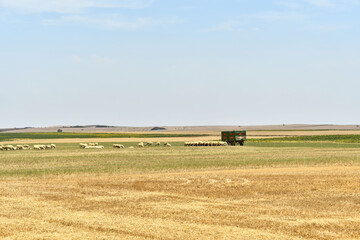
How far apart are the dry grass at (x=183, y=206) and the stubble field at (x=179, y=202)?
0.05 metres

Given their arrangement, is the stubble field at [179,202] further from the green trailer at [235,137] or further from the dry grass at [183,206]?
the green trailer at [235,137]

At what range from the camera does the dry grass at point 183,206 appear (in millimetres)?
24891

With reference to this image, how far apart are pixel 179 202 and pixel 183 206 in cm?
164

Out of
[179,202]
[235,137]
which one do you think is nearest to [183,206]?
[179,202]

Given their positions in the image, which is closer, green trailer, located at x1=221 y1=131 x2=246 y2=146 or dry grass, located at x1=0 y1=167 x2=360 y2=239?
dry grass, located at x1=0 y1=167 x2=360 y2=239

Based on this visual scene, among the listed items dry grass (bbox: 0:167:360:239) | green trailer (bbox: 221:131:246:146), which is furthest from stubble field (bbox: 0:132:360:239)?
green trailer (bbox: 221:131:246:146)

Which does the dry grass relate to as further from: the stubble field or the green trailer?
the green trailer

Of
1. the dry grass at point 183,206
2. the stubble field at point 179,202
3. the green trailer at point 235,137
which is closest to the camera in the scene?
the dry grass at point 183,206

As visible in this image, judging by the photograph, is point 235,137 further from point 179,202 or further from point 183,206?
point 183,206

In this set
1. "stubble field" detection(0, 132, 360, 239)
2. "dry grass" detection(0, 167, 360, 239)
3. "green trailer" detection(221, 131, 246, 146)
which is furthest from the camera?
"green trailer" detection(221, 131, 246, 146)

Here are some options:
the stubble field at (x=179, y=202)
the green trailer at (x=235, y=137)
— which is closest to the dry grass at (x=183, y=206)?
the stubble field at (x=179, y=202)

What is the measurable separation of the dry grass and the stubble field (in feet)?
0.16

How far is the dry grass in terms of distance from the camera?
24.9 m

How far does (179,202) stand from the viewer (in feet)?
111
